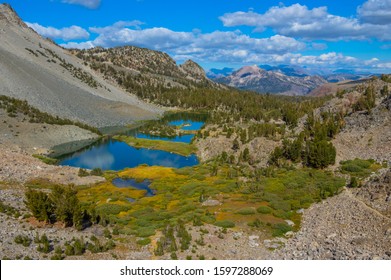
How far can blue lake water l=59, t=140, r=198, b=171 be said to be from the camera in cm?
9569

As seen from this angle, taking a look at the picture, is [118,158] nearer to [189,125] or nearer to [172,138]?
[172,138]

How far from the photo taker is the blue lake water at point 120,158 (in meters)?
95.7

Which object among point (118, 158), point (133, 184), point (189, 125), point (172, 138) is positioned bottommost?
point (133, 184)

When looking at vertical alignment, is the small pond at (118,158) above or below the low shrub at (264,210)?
below

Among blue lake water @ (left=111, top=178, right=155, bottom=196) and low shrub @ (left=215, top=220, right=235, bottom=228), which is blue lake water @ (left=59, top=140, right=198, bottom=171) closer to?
blue lake water @ (left=111, top=178, right=155, bottom=196)

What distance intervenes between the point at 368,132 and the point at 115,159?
226 ft

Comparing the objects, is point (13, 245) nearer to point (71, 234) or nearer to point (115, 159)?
point (71, 234)

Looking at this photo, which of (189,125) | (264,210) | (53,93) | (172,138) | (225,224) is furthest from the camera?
(189,125)

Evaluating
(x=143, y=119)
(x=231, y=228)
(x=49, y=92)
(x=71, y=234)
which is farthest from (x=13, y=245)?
(x=143, y=119)

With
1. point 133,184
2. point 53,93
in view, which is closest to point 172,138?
point 53,93

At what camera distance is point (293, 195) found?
51906 mm

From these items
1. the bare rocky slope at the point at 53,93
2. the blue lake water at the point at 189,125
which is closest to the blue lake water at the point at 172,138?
the blue lake water at the point at 189,125

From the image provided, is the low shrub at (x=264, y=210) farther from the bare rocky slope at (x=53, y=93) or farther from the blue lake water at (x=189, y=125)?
the bare rocky slope at (x=53, y=93)

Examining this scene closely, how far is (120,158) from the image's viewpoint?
10450 centimetres
